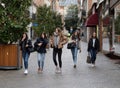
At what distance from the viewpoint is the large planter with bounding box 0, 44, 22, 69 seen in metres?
17.0

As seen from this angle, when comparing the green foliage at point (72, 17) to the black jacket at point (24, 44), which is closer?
the black jacket at point (24, 44)

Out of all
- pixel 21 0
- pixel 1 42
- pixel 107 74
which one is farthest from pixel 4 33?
pixel 107 74

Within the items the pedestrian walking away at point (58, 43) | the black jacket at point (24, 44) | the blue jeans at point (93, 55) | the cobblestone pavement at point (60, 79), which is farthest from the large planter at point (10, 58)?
the blue jeans at point (93, 55)

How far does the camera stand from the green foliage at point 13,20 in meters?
17.0

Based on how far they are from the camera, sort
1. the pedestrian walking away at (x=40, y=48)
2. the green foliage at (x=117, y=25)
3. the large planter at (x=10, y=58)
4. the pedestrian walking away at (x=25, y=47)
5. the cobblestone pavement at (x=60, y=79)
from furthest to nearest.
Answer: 1. the green foliage at (x=117, y=25)
2. the large planter at (x=10, y=58)
3. the pedestrian walking away at (x=40, y=48)
4. the pedestrian walking away at (x=25, y=47)
5. the cobblestone pavement at (x=60, y=79)

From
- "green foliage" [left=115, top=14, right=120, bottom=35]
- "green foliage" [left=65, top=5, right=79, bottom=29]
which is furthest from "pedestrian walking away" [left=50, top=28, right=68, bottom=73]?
"green foliage" [left=65, top=5, right=79, bottom=29]

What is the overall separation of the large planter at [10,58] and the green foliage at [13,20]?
357 mm

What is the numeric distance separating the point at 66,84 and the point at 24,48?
363 centimetres

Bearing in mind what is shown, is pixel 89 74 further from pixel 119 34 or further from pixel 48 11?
pixel 48 11

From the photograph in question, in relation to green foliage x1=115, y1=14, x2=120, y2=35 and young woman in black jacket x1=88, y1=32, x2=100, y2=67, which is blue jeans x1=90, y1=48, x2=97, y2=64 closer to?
young woman in black jacket x1=88, y1=32, x2=100, y2=67

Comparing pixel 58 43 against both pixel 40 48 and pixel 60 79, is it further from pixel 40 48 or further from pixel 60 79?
pixel 60 79

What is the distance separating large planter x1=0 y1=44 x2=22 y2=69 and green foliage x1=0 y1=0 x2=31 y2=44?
0.36 m

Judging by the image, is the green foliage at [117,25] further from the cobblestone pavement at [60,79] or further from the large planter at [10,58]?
the large planter at [10,58]

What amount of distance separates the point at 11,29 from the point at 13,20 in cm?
45
